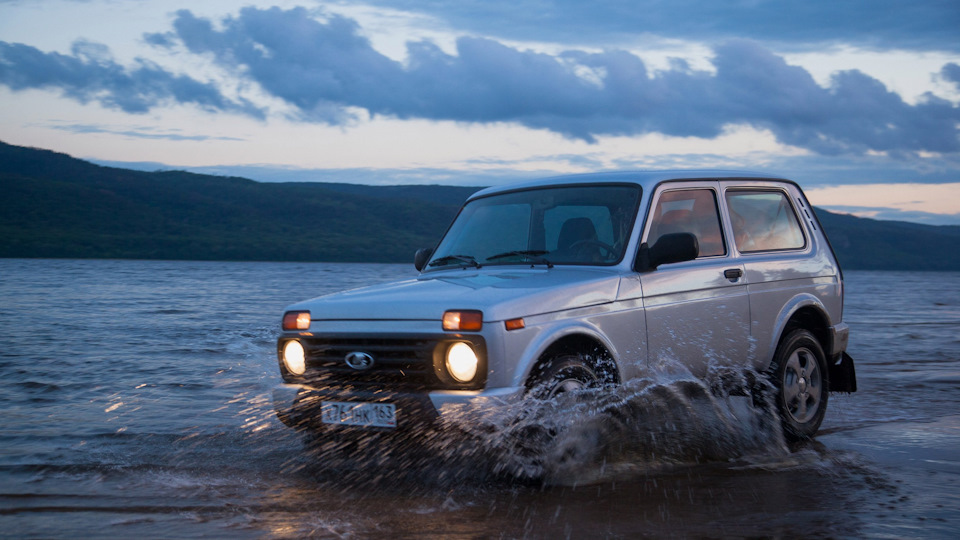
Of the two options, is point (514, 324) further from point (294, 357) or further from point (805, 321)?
point (805, 321)

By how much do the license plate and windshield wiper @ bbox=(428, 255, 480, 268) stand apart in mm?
1464

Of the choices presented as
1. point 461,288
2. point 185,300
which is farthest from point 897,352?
point 185,300

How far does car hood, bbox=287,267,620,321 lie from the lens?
5012 millimetres

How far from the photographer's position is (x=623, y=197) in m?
6.14

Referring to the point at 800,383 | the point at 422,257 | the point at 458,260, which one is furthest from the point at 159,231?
the point at 800,383

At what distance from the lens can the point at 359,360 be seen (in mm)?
5191

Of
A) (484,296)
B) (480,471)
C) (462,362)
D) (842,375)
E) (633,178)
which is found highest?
(633,178)

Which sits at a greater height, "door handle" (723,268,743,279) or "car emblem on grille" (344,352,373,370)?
"door handle" (723,268,743,279)

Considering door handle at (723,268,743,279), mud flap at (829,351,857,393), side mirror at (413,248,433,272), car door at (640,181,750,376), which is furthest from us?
mud flap at (829,351,857,393)

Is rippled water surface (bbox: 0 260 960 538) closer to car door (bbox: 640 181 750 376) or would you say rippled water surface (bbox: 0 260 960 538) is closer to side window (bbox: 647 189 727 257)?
car door (bbox: 640 181 750 376)

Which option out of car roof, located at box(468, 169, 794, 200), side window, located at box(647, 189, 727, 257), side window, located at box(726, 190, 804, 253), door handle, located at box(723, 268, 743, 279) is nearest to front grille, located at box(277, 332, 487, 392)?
side window, located at box(647, 189, 727, 257)

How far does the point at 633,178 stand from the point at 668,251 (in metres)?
0.78

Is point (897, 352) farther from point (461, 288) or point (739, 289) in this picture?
Answer: point (461, 288)

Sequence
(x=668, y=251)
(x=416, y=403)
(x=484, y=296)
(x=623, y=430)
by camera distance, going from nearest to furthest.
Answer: (x=416, y=403) < (x=484, y=296) < (x=668, y=251) < (x=623, y=430)
